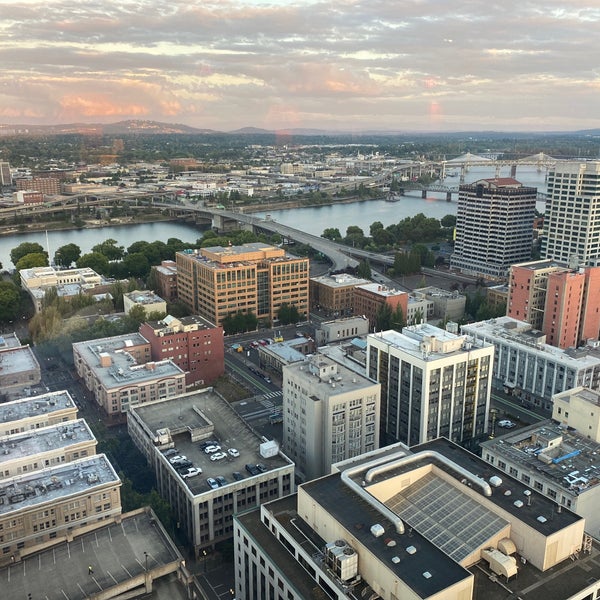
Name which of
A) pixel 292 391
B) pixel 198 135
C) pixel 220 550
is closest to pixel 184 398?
pixel 292 391

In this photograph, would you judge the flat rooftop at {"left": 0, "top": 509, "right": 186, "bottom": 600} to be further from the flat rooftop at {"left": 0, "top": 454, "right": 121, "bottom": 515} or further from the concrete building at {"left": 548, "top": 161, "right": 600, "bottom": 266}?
the concrete building at {"left": 548, "top": 161, "right": 600, "bottom": 266}

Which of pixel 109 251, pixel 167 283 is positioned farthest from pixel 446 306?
pixel 109 251

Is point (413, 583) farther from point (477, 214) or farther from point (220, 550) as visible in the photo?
point (477, 214)

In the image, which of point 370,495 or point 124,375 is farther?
point 124,375

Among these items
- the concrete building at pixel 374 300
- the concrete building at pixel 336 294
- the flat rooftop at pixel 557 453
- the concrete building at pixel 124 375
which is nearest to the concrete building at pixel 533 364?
the flat rooftop at pixel 557 453

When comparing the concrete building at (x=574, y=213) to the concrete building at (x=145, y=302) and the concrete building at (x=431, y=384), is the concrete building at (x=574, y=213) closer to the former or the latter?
the concrete building at (x=431, y=384)

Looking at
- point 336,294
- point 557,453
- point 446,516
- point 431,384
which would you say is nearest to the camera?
point 446,516

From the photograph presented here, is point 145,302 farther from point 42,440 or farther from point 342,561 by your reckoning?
point 342,561

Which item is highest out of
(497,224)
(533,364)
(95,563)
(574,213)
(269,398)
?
(574,213)
